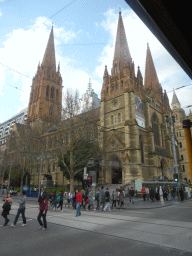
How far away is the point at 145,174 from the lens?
3041cm

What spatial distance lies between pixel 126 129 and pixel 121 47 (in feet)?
67.2

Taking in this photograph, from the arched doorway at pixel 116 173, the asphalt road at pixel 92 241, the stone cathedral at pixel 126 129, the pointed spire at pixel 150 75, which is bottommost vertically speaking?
the asphalt road at pixel 92 241

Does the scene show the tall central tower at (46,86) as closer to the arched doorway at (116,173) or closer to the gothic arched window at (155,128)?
the gothic arched window at (155,128)

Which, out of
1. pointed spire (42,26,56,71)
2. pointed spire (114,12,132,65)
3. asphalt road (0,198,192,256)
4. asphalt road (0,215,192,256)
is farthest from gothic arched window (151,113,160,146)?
pointed spire (42,26,56,71)

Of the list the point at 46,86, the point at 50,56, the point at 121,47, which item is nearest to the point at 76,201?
the point at 121,47

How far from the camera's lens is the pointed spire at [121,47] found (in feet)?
129

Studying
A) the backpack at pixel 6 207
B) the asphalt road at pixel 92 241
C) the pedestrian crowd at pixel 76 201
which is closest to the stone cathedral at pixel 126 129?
the pedestrian crowd at pixel 76 201

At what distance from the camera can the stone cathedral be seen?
2845 centimetres

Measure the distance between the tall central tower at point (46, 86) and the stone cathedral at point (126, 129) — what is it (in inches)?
775

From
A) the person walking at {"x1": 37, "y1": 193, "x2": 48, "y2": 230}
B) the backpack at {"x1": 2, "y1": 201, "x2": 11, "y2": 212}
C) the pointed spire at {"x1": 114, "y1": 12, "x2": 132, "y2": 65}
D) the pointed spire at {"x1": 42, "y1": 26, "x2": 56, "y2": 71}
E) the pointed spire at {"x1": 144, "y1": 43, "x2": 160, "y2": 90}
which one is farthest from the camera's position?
the pointed spire at {"x1": 42, "y1": 26, "x2": 56, "y2": 71}

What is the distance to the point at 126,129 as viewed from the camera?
30359mm

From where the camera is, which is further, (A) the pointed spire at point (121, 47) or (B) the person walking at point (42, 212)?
(A) the pointed spire at point (121, 47)

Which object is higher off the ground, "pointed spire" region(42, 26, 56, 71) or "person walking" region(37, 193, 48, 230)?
"pointed spire" region(42, 26, 56, 71)

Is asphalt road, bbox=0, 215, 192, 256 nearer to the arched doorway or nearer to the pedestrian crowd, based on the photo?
the pedestrian crowd
